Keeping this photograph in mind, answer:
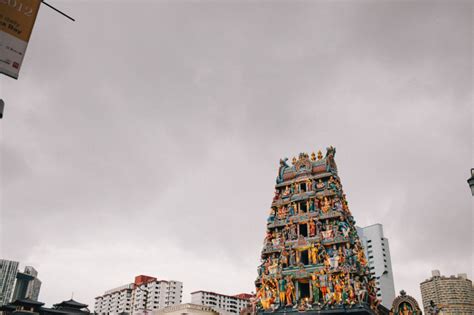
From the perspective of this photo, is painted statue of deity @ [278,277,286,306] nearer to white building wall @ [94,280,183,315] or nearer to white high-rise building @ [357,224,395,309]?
white building wall @ [94,280,183,315]

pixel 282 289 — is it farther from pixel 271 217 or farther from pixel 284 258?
pixel 271 217

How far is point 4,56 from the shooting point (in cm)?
1022

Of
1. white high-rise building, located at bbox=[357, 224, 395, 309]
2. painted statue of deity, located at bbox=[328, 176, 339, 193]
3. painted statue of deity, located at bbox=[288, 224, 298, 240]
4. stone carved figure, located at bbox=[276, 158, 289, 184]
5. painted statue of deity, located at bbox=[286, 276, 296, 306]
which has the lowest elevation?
painted statue of deity, located at bbox=[286, 276, 296, 306]

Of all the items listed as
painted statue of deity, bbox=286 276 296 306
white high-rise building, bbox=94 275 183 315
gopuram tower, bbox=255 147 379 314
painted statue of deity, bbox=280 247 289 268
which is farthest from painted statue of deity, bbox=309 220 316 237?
white high-rise building, bbox=94 275 183 315

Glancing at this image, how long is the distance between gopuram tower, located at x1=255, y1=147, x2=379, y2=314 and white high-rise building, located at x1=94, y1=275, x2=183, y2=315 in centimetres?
7921

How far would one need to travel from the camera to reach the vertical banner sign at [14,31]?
1028 cm

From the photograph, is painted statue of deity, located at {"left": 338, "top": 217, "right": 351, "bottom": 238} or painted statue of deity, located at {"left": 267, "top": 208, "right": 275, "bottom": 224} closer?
painted statue of deity, located at {"left": 338, "top": 217, "right": 351, "bottom": 238}

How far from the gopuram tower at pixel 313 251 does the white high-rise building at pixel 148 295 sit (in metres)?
79.2

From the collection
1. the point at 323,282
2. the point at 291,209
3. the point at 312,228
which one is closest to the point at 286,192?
the point at 291,209

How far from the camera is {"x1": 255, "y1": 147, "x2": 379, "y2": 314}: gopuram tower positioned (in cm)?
3253

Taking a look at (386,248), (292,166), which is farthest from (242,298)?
(292,166)

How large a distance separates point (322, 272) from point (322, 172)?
10987 millimetres

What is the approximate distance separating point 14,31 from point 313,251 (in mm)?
30705

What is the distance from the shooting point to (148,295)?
112625mm
